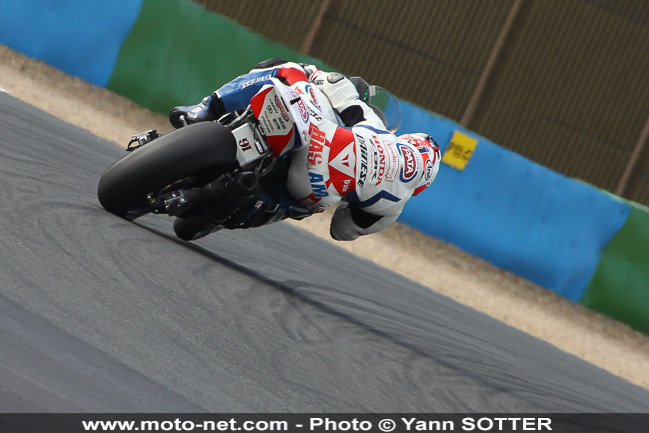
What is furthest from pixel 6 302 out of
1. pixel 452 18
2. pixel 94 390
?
pixel 452 18

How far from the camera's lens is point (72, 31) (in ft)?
40.0

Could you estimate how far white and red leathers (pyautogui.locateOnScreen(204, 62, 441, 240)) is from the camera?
16.2 ft

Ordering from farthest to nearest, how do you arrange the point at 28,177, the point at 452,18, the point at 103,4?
the point at 452,18, the point at 103,4, the point at 28,177

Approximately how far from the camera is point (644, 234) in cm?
1061

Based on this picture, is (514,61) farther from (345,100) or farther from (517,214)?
(345,100)

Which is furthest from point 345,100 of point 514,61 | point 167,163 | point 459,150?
point 514,61

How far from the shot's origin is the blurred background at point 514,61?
1551 centimetres

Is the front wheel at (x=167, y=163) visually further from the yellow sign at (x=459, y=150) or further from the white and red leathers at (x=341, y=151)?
the yellow sign at (x=459, y=150)

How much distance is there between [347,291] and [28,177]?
2254 millimetres

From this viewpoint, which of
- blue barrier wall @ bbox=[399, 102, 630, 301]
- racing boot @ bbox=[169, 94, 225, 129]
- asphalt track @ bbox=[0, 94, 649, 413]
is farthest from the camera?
blue barrier wall @ bbox=[399, 102, 630, 301]

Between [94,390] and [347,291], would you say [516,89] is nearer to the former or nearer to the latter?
[347,291]

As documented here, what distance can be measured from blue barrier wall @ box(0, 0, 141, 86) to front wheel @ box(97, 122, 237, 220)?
7972 mm

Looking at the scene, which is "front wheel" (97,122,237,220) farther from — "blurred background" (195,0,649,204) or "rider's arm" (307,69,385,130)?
"blurred background" (195,0,649,204)

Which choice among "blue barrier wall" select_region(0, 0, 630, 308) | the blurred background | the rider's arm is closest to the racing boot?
the rider's arm
